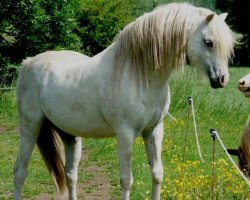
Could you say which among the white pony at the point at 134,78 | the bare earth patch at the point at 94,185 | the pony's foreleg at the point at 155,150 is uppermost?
the white pony at the point at 134,78

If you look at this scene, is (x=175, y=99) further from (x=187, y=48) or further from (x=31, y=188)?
(x=187, y=48)

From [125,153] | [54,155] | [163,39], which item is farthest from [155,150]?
[54,155]

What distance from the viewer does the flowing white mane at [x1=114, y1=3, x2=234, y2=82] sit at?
358 centimetres

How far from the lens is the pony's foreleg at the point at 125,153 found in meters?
3.81

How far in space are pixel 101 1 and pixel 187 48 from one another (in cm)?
1609

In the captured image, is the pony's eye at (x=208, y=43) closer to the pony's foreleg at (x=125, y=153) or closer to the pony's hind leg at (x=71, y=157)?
the pony's foreleg at (x=125, y=153)

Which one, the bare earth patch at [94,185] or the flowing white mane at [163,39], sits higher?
the flowing white mane at [163,39]

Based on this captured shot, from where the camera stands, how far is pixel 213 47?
138 inches

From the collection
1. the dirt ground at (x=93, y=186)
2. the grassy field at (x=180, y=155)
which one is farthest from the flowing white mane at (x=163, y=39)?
the dirt ground at (x=93, y=186)

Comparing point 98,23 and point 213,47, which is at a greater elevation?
point 213,47

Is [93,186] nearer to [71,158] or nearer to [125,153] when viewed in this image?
[71,158]

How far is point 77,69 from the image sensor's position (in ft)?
14.1

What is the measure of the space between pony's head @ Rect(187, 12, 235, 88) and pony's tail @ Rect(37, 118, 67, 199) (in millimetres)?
1922

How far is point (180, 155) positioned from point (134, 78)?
3681 millimetres
